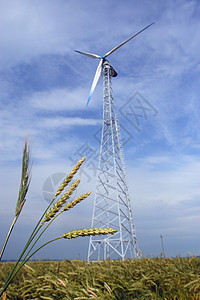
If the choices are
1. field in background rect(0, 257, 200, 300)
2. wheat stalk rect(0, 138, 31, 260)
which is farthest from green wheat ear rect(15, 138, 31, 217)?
field in background rect(0, 257, 200, 300)

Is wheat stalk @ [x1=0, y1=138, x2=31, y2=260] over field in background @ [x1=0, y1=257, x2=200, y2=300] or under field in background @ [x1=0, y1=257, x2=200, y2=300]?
over

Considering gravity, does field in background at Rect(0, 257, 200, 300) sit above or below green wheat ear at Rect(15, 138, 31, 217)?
below

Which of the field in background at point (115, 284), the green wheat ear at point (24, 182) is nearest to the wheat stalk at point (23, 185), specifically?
the green wheat ear at point (24, 182)

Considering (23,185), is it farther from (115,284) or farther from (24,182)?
(115,284)

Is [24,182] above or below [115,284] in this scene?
above

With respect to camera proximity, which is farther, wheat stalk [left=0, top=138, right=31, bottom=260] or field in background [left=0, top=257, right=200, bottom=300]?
field in background [left=0, top=257, right=200, bottom=300]

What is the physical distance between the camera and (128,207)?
2438 centimetres

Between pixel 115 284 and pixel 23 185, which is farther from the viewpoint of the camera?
pixel 115 284

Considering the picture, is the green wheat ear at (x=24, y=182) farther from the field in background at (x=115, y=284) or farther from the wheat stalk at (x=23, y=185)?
the field in background at (x=115, y=284)

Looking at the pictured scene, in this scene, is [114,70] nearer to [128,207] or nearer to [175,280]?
[128,207]

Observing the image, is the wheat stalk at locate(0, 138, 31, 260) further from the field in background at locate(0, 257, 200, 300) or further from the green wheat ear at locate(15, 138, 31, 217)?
the field in background at locate(0, 257, 200, 300)

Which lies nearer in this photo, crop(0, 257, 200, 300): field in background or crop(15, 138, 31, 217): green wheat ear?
crop(15, 138, 31, 217): green wheat ear

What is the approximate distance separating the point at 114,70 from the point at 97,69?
266 cm

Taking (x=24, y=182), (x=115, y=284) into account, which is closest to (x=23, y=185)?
(x=24, y=182)
